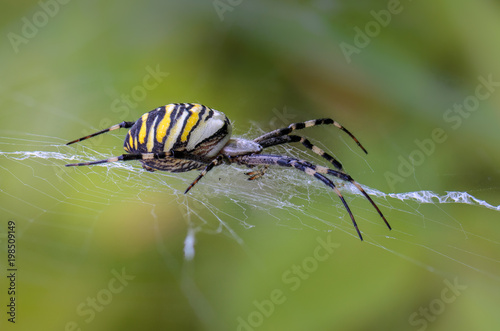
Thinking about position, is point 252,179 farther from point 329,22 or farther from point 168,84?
point 329,22

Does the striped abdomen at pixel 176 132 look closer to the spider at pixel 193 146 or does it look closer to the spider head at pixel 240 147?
the spider at pixel 193 146

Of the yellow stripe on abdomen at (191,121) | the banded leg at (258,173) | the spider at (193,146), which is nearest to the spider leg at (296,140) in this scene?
the spider at (193,146)

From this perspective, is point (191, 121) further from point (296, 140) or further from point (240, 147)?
point (296, 140)

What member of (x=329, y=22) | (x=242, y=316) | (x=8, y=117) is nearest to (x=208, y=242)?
(x=242, y=316)

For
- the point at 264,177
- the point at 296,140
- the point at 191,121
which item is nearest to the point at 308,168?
the point at 296,140

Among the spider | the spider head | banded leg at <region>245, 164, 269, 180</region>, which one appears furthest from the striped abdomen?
banded leg at <region>245, 164, 269, 180</region>

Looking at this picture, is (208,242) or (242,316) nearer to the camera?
(242,316)

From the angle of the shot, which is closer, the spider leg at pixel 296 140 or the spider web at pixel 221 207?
the spider web at pixel 221 207
